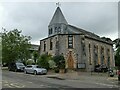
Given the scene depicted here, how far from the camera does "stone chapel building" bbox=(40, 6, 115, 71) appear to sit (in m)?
46.5

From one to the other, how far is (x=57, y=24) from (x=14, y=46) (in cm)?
1081

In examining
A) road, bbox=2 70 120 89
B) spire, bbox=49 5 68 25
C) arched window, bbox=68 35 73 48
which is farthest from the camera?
spire, bbox=49 5 68 25

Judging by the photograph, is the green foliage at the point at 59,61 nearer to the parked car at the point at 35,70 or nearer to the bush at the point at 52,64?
the bush at the point at 52,64

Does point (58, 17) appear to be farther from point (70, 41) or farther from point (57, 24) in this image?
point (70, 41)

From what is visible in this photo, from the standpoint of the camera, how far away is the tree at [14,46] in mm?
48062

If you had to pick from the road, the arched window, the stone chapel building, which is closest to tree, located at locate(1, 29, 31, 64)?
the stone chapel building

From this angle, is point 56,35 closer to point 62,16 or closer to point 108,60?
point 62,16

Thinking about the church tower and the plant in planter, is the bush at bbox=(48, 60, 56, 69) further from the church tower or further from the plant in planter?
the church tower

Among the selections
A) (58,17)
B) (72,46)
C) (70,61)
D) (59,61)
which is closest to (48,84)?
(59,61)

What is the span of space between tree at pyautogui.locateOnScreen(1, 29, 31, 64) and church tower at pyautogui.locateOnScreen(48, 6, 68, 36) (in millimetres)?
5526

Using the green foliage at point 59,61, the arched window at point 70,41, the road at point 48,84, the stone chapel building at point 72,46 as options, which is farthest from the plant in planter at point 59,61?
the road at point 48,84

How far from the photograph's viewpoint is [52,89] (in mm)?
17281

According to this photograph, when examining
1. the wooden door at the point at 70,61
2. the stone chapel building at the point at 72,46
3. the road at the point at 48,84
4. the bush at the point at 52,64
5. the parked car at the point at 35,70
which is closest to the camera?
the road at the point at 48,84

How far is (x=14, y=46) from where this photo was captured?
160 feet
